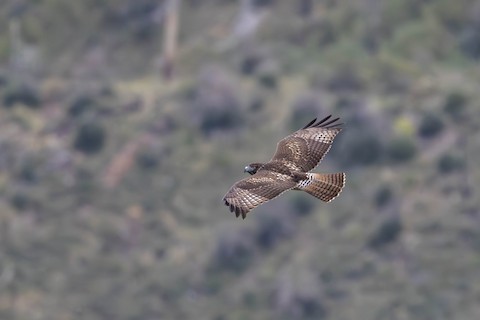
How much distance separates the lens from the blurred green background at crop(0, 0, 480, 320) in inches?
1586

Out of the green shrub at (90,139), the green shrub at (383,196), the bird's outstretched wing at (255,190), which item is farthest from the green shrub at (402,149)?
the bird's outstretched wing at (255,190)

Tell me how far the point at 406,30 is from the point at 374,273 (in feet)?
41.0

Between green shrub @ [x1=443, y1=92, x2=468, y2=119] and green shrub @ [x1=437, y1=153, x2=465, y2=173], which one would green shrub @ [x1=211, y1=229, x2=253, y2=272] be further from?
green shrub @ [x1=443, y1=92, x2=468, y2=119]

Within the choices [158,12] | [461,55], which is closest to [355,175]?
[461,55]

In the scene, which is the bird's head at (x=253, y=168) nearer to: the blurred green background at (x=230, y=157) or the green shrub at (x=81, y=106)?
the blurred green background at (x=230, y=157)

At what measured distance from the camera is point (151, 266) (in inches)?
1645

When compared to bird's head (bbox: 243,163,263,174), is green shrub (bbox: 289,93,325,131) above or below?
above

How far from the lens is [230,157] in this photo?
150 feet

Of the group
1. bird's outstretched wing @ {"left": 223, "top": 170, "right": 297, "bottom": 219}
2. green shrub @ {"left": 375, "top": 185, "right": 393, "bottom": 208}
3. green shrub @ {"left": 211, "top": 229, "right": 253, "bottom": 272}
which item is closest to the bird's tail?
bird's outstretched wing @ {"left": 223, "top": 170, "right": 297, "bottom": 219}

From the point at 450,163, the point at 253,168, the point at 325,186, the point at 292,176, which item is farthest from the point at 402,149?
the point at 325,186

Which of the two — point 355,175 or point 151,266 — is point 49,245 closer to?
point 151,266

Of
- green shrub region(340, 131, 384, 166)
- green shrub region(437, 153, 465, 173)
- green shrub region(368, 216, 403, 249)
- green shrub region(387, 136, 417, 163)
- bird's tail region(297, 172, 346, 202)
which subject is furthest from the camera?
green shrub region(340, 131, 384, 166)

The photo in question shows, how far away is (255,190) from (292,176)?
75 centimetres

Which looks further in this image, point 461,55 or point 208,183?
point 461,55
